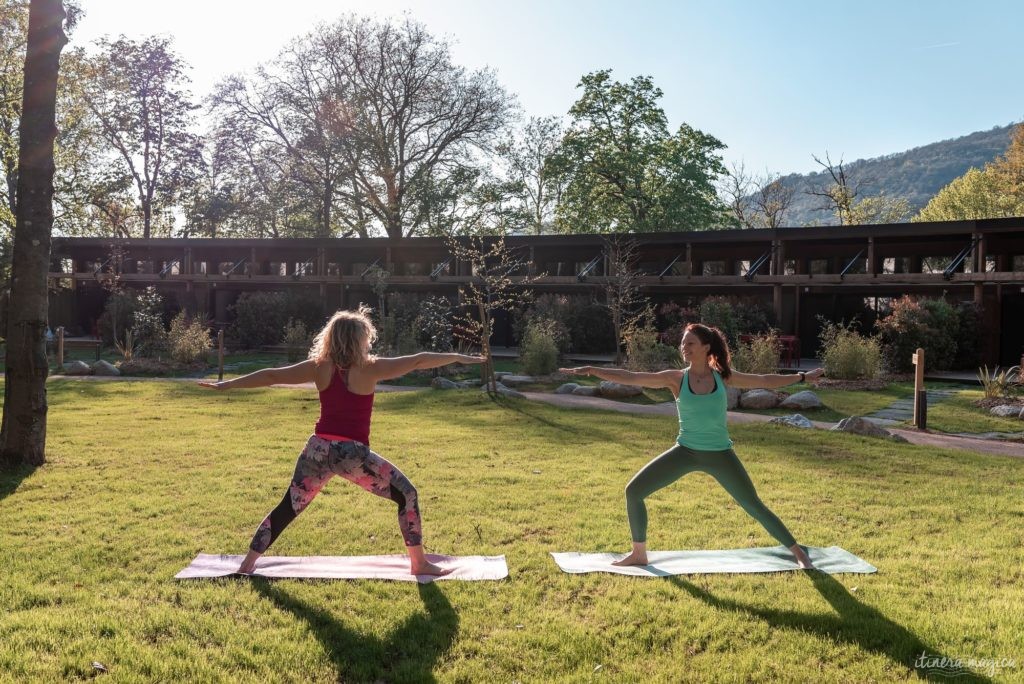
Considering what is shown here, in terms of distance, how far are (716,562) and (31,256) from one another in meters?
7.54

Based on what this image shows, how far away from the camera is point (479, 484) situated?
24.4ft

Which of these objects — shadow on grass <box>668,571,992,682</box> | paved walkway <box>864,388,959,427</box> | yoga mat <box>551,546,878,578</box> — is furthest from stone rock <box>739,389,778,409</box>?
shadow on grass <box>668,571,992,682</box>

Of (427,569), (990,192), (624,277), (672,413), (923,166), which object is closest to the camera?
(427,569)

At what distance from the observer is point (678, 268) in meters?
28.3

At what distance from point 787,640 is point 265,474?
18.2ft

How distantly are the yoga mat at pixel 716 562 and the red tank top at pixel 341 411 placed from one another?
64.8 inches

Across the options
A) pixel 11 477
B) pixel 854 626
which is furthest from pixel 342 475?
pixel 11 477

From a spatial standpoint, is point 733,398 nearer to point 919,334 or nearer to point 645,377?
point 919,334

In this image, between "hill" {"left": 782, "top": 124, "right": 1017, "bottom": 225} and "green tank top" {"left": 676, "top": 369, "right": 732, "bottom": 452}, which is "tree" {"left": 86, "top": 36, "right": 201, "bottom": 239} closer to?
"green tank top" {"left": 676, "top": 369, "right": 732, "bottom": 452}

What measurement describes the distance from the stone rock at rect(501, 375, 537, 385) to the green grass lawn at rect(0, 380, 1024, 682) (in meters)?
7.97

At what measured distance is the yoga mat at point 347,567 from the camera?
476 cm

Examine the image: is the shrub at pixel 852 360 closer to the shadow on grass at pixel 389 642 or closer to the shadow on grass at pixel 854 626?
the shadow on grass at pixel 854 626

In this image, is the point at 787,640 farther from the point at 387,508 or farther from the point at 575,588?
the point at 387,508

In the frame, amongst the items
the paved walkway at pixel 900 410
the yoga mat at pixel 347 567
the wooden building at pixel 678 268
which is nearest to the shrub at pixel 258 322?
the wooden building at pixel 678 268
